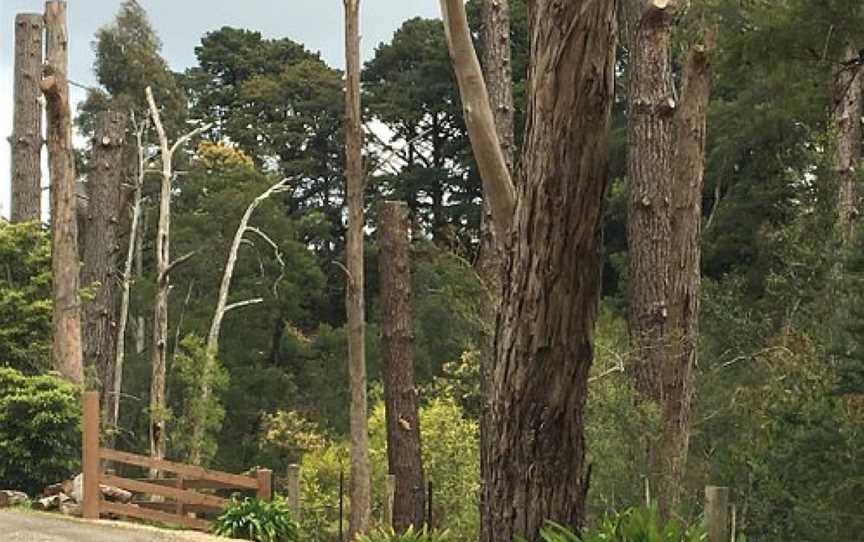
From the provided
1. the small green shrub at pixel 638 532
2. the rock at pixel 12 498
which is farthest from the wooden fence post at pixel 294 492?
the small green shrub at pixel 638 532

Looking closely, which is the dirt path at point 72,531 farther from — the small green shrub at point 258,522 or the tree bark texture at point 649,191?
the tree bark texture at point 649,191

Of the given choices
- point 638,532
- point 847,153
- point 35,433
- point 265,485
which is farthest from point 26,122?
point 638,532

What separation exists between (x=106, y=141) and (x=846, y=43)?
44.4ft

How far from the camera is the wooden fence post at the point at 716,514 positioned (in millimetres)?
8242

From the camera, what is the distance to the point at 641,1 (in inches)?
517

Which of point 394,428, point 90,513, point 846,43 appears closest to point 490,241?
point 394,428

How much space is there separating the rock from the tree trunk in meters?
4.15

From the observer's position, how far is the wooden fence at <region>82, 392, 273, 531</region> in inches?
571

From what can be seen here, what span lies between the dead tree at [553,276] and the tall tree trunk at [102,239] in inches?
580

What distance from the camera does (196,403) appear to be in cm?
2770

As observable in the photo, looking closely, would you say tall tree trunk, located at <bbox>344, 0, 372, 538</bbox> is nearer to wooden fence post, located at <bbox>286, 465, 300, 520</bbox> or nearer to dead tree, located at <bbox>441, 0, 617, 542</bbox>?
wooden fence post, located at <bbox>286, 465, 300, 520</bbox>

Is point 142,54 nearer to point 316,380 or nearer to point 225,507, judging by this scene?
point 316,380

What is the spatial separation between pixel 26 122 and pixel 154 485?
7.77 meters

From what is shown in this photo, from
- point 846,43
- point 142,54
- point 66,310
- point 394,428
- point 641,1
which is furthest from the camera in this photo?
point 142,54
